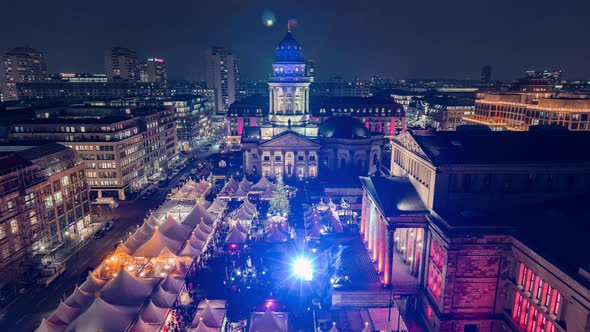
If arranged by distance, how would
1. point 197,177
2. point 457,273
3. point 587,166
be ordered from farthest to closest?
point 197,177
point 587,166
point 457,273

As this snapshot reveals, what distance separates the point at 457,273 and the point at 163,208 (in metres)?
49.1

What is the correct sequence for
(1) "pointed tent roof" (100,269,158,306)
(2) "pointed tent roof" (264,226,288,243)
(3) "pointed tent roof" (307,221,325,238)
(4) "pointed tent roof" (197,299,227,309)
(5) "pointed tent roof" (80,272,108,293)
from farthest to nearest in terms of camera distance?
(3) "pointed tent roof" (307,221,325,238) → (2) "pointed tent roof" (264,226,288,243) → (5) "pointed tent roof" (80,272,108,293) → (4) "pointed tent roof" (197,299,227,309) → (1) "pointed tent roof" (100,269,158,306)

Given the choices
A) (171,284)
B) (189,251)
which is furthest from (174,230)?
(171,284)

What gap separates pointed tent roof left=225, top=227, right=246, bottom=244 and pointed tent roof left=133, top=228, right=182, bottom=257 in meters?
7.49

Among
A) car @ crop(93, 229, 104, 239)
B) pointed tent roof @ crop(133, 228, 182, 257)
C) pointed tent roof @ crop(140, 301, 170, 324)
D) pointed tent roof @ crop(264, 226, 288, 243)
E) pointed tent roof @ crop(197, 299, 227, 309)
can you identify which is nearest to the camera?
pointed tent roof @ crop(140, 301, 170, 324)

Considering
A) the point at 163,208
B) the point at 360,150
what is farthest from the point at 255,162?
the point at 163,208

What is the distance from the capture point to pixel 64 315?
34.1m

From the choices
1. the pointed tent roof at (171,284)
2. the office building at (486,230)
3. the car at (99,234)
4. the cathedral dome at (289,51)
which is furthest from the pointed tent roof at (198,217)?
the cathedral dome at (289,51)

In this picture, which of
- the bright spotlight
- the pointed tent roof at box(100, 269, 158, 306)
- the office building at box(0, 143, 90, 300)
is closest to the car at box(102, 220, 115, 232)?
the office building at box(0, 143, 90, 300)

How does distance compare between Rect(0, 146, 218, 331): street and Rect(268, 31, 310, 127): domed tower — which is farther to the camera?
Rect(268, 31, 310, 127): domed tower

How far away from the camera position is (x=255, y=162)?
96.8 m

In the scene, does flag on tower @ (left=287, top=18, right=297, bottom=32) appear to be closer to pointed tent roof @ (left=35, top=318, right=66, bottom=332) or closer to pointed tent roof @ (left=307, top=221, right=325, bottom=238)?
pointed tent roof @ (left=307, top=221, right=325, bottom=238)

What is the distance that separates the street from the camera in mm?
39312

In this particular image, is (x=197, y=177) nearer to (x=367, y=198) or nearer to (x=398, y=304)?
(x=367, y=198)
